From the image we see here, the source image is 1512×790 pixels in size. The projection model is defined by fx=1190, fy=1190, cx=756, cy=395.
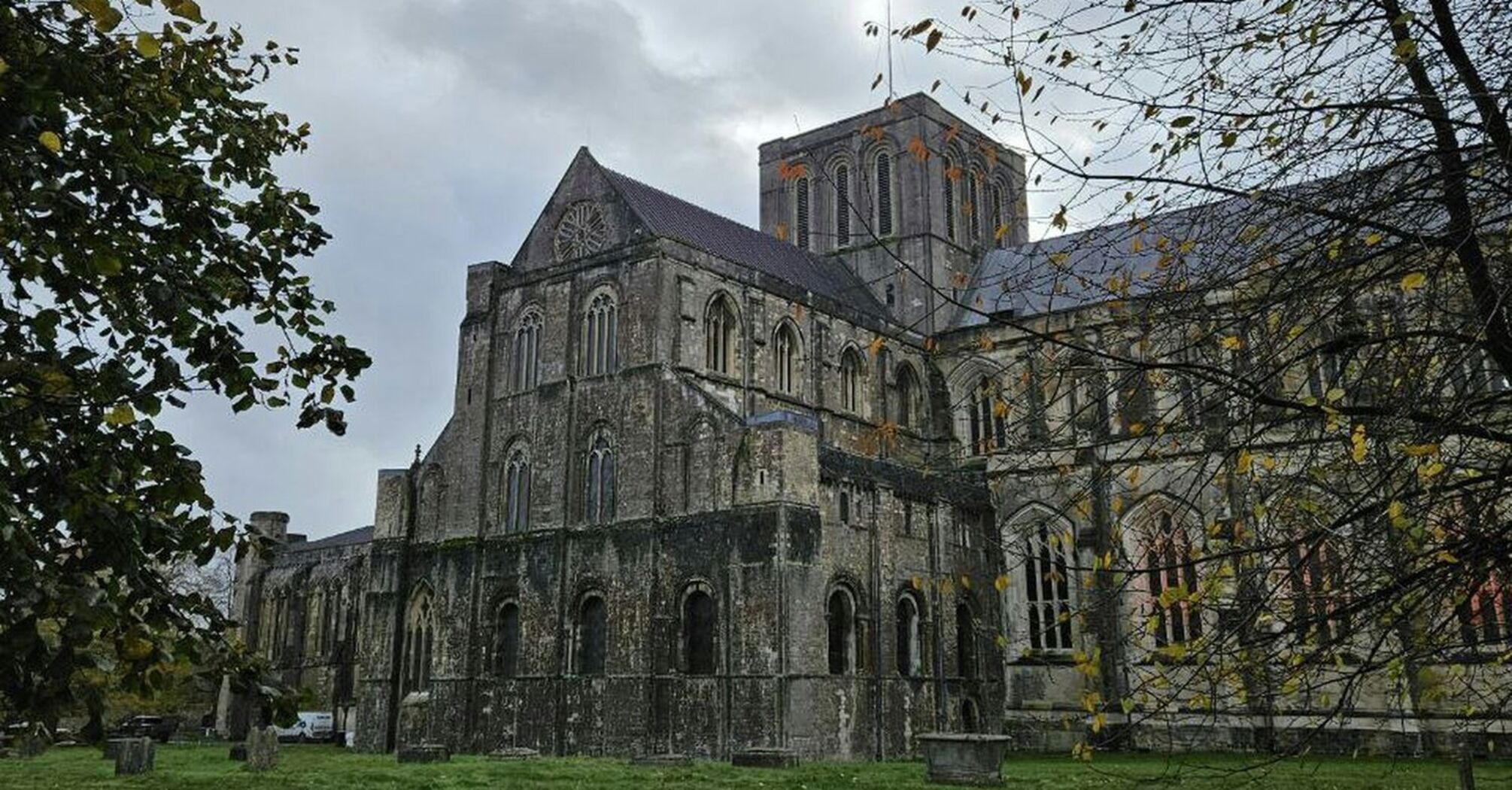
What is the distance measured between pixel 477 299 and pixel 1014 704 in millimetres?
19352

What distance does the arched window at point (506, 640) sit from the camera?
31.1 metres

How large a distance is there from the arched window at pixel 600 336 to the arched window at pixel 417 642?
8061 mm

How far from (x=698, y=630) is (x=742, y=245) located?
46.1 ft

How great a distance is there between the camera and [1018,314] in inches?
1458

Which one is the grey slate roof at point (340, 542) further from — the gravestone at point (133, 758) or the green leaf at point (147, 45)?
the green leaf at point (147, 45)

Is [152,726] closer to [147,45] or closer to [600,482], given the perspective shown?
[600,482]

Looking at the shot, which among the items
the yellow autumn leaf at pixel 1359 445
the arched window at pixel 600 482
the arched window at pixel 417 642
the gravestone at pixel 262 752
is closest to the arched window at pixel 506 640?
the arched window at pixel 417 642

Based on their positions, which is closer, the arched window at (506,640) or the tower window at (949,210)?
the arched window at (506,640)

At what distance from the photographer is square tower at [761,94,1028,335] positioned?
1618 inches

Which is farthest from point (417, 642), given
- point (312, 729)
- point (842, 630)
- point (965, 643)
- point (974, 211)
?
point (974, 211)

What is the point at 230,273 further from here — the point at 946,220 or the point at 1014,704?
the point at 946,220

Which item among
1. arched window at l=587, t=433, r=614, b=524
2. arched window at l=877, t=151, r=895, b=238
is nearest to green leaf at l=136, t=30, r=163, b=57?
arched window at l=587, t=433, r=614, b=524

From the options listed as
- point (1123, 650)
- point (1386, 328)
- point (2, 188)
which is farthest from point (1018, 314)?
point (2, 188)

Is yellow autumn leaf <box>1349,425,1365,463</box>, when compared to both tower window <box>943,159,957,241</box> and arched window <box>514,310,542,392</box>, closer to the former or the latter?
arched window <box>514,310,542,392</box>
